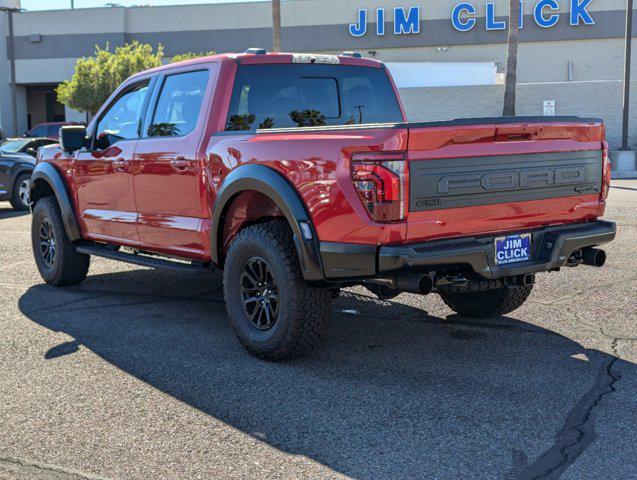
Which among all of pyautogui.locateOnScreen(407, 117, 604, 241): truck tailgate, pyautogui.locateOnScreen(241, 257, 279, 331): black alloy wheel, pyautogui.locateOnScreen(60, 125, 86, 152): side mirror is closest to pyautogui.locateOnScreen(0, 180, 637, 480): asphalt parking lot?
pyautogui.locateOnScreen(241, 257, 279, 331): black alloy wheel

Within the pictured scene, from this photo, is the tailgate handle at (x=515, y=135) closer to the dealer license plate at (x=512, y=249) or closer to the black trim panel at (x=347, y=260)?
the dealer license plate at (x=512, y=249)

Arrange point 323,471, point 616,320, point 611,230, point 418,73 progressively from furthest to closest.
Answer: point 418,73 → point 616,320 → point 611,230 → point 323,471

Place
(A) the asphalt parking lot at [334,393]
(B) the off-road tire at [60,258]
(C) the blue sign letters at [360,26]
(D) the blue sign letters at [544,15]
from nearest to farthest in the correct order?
(A) the asphalt parking lot at [334,393] → (B) the off-road tire at [60,258] → (D) the blue sign letters at [544,15] → (C) the blue sign letters at [360,26]

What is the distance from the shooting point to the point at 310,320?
16.6 feet

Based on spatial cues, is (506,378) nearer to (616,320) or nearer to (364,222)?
(364,222)

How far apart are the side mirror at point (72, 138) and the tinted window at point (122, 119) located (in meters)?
0.15

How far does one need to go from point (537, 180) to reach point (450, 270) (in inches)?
33.0

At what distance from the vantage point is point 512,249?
4902 millimetres

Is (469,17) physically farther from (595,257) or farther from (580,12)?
(595,257)

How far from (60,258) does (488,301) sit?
4.15 m

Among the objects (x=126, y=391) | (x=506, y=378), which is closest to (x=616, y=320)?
(x=506, y=378)

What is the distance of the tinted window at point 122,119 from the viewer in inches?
272

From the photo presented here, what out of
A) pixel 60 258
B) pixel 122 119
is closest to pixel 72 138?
pixel 122 119

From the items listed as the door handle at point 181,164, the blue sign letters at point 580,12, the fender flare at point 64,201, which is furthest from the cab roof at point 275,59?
the blue sign letters at point 580,12
